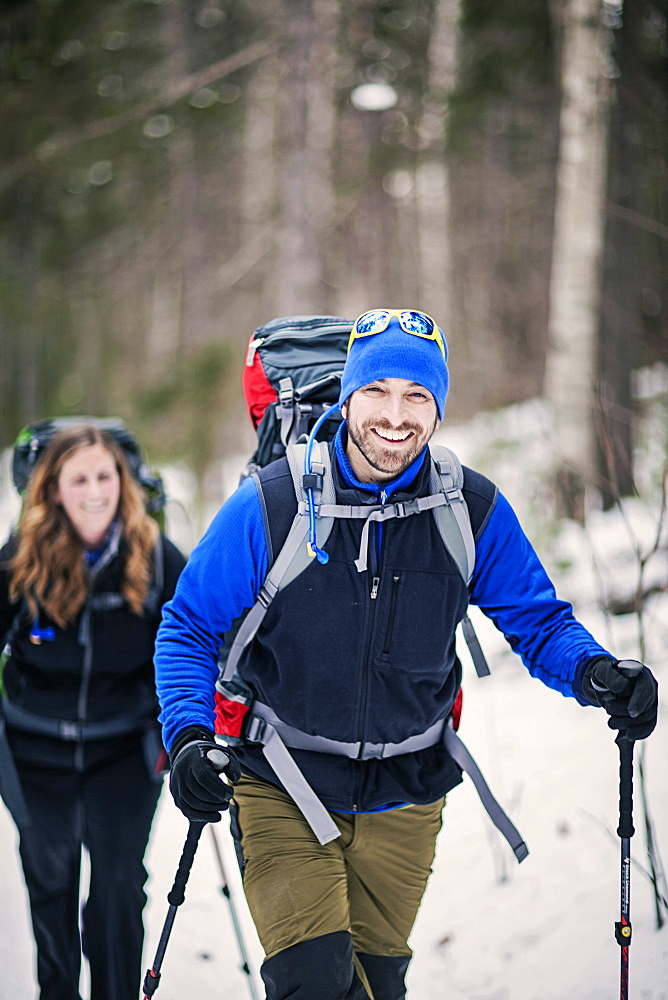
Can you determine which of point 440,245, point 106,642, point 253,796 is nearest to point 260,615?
point 253,796

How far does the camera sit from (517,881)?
4.22 metres

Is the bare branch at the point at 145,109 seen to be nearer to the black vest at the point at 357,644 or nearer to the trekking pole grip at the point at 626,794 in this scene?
the black vest at the point at 357,644

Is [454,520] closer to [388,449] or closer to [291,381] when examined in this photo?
[388,449]

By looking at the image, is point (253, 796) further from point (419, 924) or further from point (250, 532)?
point (419, 924)

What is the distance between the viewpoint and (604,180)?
712cm

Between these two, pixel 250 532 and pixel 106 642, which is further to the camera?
pixel 106 642

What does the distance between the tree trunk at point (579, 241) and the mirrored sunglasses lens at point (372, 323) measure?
4.70m

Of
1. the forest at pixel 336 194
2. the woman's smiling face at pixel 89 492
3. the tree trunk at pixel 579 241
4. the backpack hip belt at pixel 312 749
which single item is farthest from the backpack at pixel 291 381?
the tree trunk at pixel 579 241

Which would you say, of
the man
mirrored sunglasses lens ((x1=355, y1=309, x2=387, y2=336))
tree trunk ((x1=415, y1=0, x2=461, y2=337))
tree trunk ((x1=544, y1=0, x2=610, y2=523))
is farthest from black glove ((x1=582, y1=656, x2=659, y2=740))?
tree trunk ((x1=415, y1=0, x2=461, y2=337))

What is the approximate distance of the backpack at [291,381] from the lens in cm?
295

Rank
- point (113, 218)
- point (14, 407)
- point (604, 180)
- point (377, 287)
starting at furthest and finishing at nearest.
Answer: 1. point (377, 287)
2. point (14, 407)
3. point (113, 218)
4. point (604, 180)

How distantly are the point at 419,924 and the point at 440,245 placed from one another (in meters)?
12.2

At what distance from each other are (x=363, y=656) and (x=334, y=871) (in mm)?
631

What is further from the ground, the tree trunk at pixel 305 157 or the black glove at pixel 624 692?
the tree trunk at pixel 305 157
